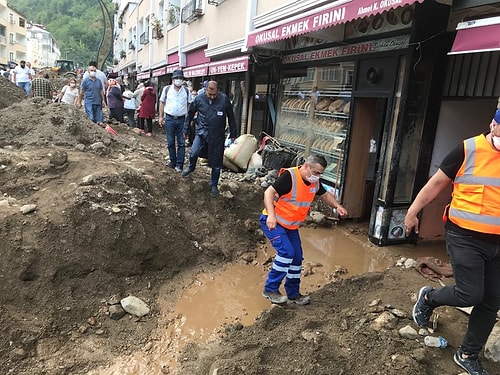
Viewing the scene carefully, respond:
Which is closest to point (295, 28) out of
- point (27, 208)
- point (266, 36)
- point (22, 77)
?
point (266, 36)

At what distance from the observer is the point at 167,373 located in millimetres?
3078

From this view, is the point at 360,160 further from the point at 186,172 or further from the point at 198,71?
the point at 198,71

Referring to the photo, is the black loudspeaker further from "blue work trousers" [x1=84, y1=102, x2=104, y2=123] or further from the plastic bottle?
"blue work trousers" [x1=84, y1=102, x2=104, y2=123]

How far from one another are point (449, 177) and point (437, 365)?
131 cm

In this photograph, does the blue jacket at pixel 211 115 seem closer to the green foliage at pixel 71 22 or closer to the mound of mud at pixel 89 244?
the mound of mud at pixel 89 244

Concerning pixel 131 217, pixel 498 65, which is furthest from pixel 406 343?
pixel 498 65

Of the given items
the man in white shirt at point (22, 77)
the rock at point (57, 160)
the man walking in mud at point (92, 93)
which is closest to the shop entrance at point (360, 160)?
the rock at point (57, 160)

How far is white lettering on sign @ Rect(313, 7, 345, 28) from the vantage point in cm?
537

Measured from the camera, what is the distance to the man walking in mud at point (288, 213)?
12.1 feet

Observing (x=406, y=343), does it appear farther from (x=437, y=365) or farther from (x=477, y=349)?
(x=477, y=349)

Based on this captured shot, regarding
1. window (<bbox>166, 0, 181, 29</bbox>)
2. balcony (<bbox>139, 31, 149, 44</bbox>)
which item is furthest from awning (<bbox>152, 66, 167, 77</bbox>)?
balcony (<bbox>139, 31, 149, 44</bbox>)

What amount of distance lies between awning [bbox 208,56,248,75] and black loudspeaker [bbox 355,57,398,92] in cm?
353

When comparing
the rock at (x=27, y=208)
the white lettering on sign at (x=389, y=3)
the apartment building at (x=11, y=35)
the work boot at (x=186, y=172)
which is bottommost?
the rock at (x=27, y=208)

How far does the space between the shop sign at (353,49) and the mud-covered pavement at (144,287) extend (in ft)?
9.45
